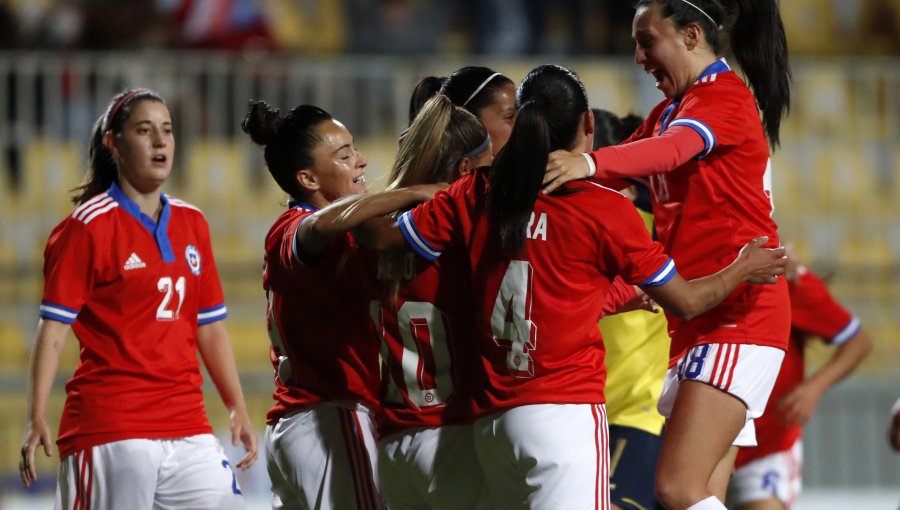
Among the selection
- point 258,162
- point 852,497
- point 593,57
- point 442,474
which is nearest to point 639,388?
point 442,474

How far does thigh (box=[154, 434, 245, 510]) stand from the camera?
16.3 ft

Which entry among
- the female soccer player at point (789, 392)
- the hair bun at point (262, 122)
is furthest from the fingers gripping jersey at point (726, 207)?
the female soccer player at point (789, 392)

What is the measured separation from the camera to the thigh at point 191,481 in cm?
496

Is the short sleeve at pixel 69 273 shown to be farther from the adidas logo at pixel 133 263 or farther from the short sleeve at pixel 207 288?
the short sleeve at pixel 207 288

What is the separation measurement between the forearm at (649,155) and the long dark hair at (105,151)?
2.10 m

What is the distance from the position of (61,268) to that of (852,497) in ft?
21.2

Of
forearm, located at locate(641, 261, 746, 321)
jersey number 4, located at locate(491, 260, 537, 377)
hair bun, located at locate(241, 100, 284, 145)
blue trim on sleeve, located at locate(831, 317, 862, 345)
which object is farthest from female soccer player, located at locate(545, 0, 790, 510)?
blue trim on sleeve, located at locate(831, 317, 862, 345)

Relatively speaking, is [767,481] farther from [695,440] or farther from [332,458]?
[332,458]

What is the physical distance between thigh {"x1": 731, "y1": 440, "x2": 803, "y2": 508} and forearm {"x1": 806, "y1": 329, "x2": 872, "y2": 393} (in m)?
0.40

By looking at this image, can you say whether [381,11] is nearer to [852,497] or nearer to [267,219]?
[267,219]

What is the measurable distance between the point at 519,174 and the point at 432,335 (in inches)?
23.6

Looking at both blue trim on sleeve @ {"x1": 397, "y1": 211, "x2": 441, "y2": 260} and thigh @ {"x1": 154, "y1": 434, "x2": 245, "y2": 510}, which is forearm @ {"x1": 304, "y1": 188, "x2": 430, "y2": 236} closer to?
blue trim on sleeve @ {"x1": 397, "y1": 211, "x2": 441, "y2": 260}

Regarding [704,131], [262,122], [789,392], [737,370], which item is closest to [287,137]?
[262,122]

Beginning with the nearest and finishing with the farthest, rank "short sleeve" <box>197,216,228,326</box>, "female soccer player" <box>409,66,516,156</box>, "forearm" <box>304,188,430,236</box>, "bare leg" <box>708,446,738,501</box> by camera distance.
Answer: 1. "forearm" <box>304,188,430,236</box>
2. "bare leg" <box>708,446,738,501</box>
3. "female soccer player" <box>409,66,516,156</box>
4. "short sleeve" <box>197,216,228,326</box>
